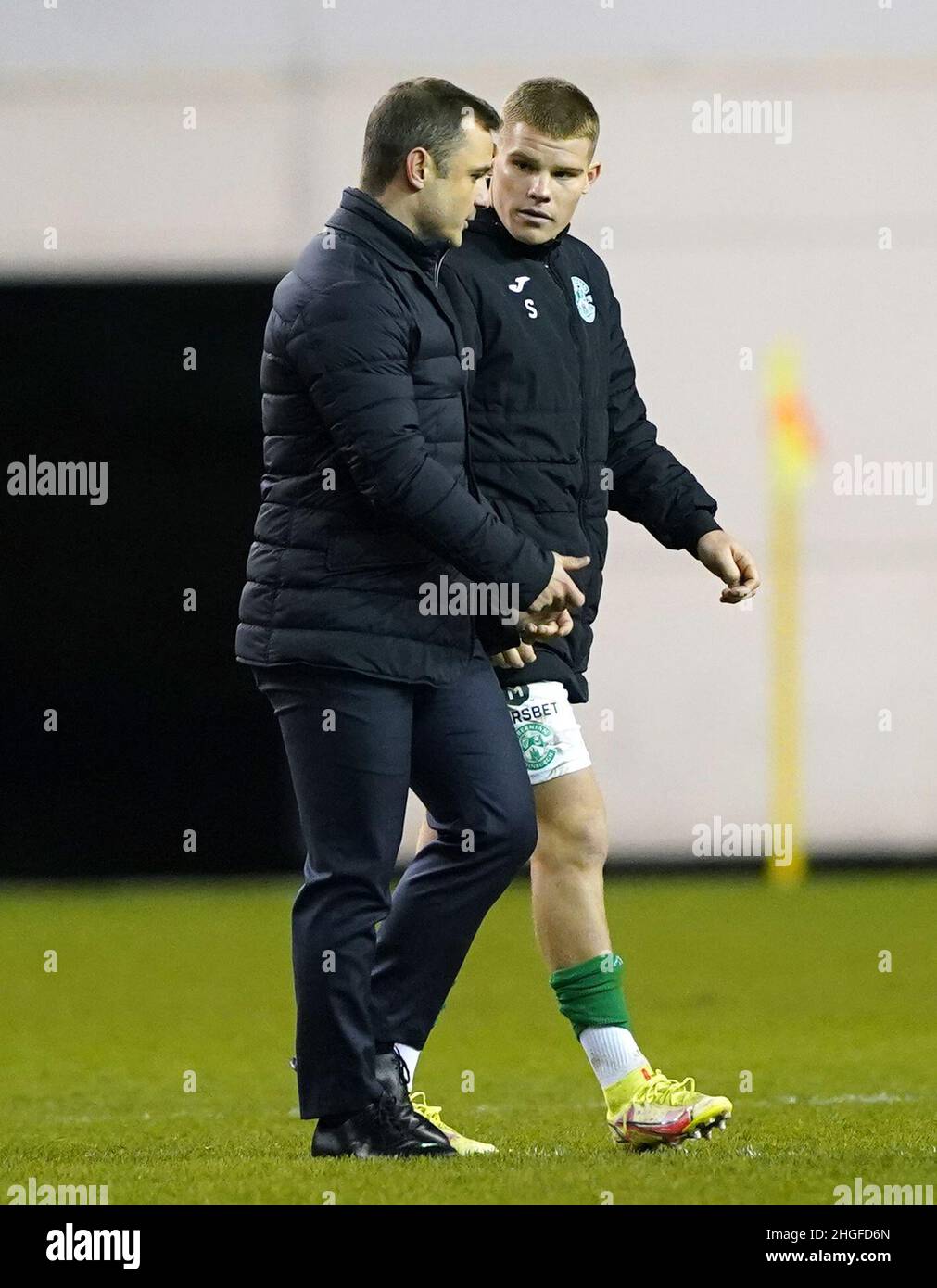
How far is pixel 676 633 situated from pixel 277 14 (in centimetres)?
325

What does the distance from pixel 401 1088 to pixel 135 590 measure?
6115mm

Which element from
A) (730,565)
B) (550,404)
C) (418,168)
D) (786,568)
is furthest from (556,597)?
(786,568)

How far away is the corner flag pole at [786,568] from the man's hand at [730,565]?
549 cm

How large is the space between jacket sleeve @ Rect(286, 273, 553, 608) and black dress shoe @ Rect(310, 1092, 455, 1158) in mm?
910

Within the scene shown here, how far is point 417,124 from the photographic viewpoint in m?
3.57

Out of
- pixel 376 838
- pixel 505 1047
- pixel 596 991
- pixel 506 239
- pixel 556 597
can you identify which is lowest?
pixel 505 1047

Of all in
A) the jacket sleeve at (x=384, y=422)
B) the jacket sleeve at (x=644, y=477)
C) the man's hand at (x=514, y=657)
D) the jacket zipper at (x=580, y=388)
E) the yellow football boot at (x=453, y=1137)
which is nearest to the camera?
the jacket sleeve at (x=384, y=422)

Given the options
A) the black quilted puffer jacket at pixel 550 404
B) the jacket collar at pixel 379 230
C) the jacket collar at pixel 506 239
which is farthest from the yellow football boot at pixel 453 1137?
the jacket collar at pixel 506 239

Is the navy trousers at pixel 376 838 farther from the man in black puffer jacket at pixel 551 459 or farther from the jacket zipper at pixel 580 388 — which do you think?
the jacket zipper at pixel 580 388

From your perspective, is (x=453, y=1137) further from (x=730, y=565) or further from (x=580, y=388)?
(x=580, y=388)

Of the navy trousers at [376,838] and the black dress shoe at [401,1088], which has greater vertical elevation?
the navy trousers at [376,838]

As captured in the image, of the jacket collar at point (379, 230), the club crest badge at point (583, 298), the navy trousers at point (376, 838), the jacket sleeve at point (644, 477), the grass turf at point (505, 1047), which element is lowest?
the grass turf at point (505, 1047)

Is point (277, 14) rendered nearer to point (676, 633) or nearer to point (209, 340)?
point (209, 340)

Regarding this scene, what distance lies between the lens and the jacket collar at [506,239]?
13.2ft
